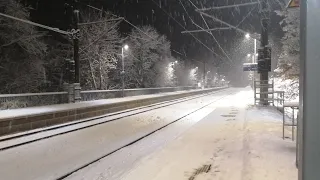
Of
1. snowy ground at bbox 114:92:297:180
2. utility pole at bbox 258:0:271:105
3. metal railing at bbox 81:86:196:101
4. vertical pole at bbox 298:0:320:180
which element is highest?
utility pole at bbox 258:0:271:105

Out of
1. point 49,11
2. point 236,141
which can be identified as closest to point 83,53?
point 49,11

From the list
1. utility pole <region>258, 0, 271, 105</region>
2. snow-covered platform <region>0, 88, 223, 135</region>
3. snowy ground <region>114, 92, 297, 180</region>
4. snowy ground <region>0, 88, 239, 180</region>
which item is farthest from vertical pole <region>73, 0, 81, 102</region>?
snowy ground <region>114, 92, 297, 180</region>

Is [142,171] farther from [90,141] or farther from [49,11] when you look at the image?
[49,11]

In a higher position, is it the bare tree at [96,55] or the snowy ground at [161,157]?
the bare tree at [96,55]

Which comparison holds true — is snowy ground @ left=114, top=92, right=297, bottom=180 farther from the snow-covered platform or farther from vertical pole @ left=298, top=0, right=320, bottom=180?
the snow-covered platform

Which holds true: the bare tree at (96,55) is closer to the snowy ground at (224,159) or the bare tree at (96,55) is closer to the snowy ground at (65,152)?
the snowy ground at (65,152)

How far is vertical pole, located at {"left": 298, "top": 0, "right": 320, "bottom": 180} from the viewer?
210cm

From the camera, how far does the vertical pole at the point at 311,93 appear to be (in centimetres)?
210

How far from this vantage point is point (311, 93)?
211 centimetres

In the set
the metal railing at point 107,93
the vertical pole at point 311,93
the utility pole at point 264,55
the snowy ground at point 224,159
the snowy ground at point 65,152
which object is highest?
the utility pole at point 264,55

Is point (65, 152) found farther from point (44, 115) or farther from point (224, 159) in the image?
point (44, 115)

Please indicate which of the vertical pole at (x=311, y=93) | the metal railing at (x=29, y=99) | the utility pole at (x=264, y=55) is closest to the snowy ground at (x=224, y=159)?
the vertical pole at (x=311, y=93)

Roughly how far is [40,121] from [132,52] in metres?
42.5

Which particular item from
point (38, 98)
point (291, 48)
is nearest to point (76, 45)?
point (38, 98)
